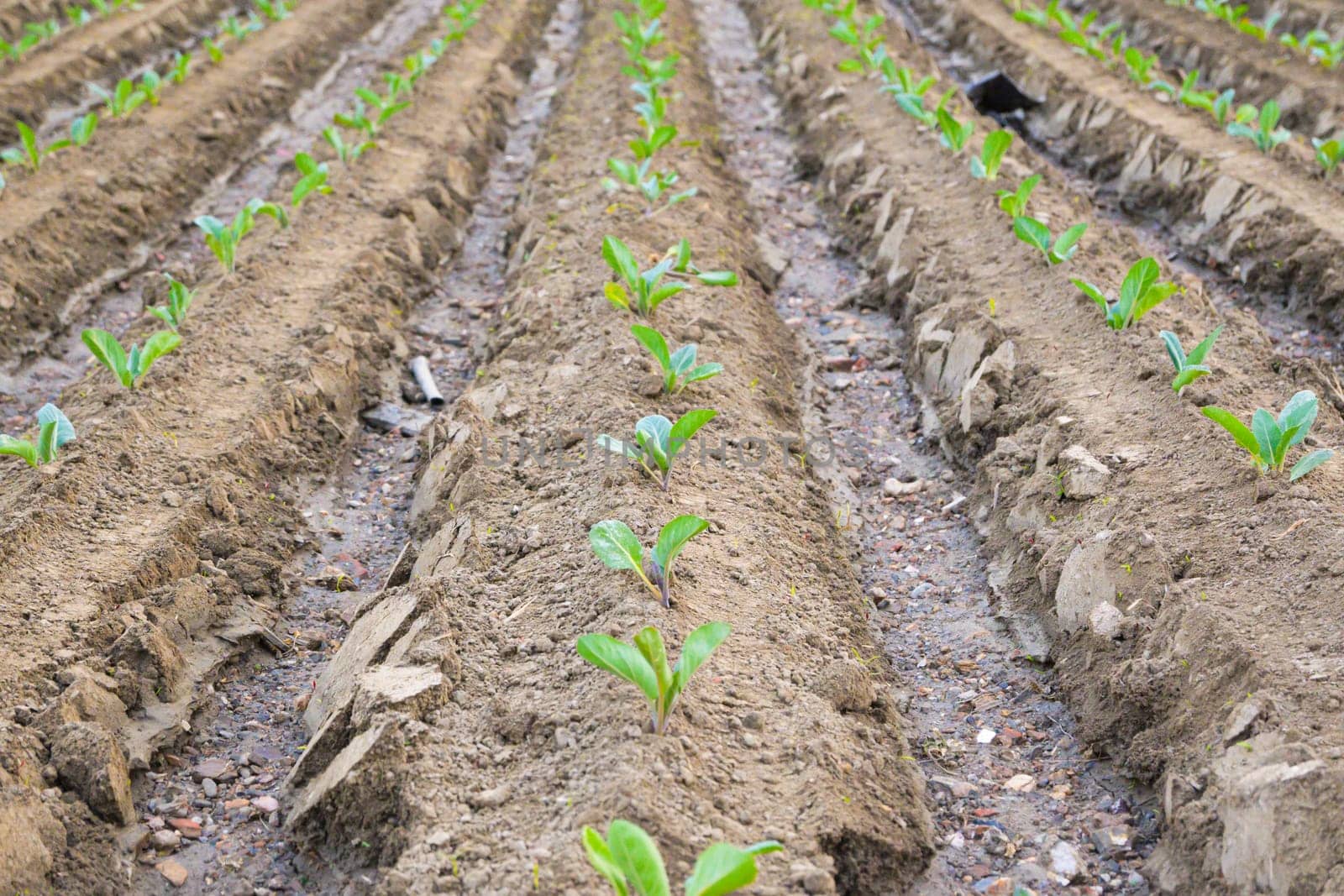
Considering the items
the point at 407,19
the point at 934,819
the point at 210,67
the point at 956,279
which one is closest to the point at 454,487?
the point at 934,819

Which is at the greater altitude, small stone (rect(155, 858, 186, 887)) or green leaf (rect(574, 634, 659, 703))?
green leaf (rect(574, 634, 659, 703))

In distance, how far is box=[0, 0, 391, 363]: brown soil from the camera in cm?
619

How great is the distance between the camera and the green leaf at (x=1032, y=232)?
543cm

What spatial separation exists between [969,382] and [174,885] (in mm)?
3609

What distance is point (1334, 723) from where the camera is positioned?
2852mm

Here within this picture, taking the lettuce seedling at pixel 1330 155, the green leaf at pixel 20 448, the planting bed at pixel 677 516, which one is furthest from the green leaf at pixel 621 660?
the lettuce seedling at pixel 1330 155

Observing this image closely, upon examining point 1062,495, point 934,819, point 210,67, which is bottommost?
point 934,819

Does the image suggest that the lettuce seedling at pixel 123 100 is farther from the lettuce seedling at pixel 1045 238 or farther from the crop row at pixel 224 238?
the lettuce seedling at pixel 1045 238

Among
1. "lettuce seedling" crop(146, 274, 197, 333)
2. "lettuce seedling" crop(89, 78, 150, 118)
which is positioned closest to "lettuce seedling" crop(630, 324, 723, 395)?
"lettuce seedling" crop(146, 274, 197, 333)

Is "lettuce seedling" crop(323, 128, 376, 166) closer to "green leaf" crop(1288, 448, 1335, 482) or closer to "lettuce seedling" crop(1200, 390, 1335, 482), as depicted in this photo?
"lettuce seedling" crop(1200, 390, 1335, 482)

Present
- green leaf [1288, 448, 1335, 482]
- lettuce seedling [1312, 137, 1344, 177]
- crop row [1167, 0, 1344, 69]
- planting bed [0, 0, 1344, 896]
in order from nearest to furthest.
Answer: planting bed [0, 0, 1344, 896] → green leaf [1288, 448, 1335, 482] → lettuce seedling [1312, 137, 1344, 177] → crop row [1167, 0, 1344, 69]

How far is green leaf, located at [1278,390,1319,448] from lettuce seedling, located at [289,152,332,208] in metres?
5.06

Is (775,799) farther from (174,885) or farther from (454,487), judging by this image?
(454,487)

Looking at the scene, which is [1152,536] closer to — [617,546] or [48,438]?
[617,546]
